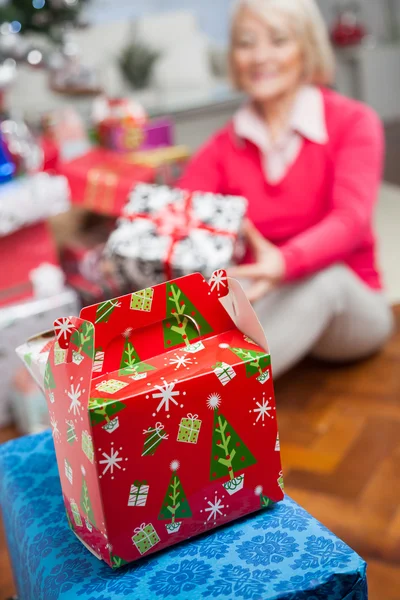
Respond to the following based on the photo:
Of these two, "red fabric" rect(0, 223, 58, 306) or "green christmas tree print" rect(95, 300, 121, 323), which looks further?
"red fabric" rect(0, 223, 58, 306)

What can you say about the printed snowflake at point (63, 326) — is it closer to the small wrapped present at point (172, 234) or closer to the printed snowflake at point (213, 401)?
the printed snowflake at point (213, 401)

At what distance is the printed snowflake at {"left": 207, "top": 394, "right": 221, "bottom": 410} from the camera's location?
2.05ft

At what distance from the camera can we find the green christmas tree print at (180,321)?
0.67 meters

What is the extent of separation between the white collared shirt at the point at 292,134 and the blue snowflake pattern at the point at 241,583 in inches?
47.1

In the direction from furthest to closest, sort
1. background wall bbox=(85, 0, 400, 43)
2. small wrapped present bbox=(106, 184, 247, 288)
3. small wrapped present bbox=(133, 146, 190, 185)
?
1. background wall bbox=(85, 0, 400, 43)
2. small wrapped present bbox=(133, 146, 190, 185)
3. small wrapped present bbox=(106, 184, 247, 288)

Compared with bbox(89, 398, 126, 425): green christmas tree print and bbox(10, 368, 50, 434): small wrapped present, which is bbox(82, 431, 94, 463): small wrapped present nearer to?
bbox(89, 398, 126, 425): green christmas tree print

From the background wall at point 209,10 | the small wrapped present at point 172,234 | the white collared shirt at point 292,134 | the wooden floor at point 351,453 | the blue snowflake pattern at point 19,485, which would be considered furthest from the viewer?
the background wall at point 209,10

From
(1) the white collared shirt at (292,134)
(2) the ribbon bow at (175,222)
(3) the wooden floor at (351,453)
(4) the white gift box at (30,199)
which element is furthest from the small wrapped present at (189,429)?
(4) the white gift box at (30,199)

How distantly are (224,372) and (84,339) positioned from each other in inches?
4.8

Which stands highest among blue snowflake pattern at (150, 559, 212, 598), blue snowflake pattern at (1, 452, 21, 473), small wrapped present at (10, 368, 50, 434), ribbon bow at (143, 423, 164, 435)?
ribbon bow at (143, 423, 164, 435)

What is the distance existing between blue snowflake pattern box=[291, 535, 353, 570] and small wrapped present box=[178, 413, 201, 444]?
0.14 metres

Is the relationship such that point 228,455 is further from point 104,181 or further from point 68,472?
point 104,181

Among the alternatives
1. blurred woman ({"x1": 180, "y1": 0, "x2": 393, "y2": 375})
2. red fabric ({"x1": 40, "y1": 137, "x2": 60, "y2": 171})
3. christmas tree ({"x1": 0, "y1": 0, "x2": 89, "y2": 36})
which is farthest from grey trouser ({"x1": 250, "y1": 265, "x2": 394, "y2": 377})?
christmas tree ({"x1": 0, "y1": 0, "x2": 89, "y2": 36})

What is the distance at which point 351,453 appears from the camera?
145 cm
